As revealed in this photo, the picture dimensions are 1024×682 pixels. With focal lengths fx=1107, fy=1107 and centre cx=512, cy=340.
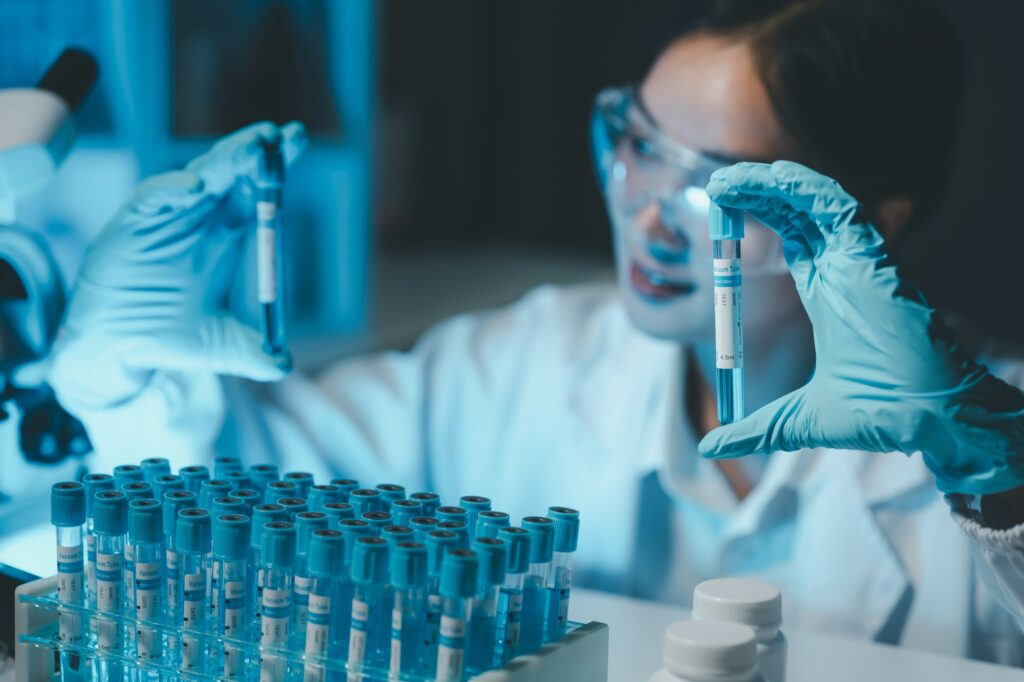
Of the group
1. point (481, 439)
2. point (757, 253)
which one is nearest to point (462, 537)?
point (757, 253)

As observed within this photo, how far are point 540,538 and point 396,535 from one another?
0.48 ft

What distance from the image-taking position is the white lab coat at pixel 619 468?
168 centimetres

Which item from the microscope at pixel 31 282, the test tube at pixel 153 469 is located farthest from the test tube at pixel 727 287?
the microscope at pixel 31 282

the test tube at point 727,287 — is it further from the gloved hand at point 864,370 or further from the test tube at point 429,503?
the test tube at point 429,503

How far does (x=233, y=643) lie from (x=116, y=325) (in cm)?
50

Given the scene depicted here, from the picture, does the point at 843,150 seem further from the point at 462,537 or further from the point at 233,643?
the point at 233,643

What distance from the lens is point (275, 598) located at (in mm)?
1010

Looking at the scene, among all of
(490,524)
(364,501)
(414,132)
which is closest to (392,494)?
(364,501)

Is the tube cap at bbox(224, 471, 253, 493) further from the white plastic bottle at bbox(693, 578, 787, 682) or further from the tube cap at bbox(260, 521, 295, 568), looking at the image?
the white plastic bottle at bbox(693, 578, 787, 682)

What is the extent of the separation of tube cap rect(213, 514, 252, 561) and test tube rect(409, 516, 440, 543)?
0.16 m

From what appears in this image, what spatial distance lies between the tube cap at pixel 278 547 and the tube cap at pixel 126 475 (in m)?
0.25

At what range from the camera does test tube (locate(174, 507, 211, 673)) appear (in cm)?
104

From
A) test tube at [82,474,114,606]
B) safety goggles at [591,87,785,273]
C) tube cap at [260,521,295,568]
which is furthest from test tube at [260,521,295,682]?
safety goggles at [591,87,785,273]

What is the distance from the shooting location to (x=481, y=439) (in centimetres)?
201
